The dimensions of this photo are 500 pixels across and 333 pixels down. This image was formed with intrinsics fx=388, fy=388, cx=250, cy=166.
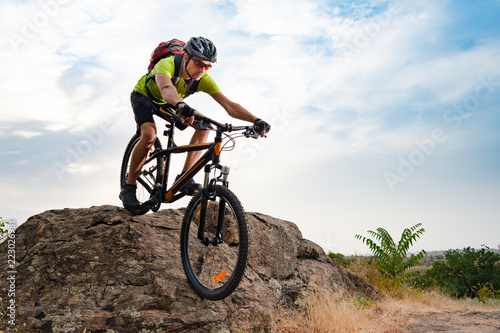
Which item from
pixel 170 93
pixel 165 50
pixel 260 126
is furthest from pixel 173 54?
pixel 260 126

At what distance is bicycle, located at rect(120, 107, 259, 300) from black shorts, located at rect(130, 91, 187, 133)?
97 millimetres

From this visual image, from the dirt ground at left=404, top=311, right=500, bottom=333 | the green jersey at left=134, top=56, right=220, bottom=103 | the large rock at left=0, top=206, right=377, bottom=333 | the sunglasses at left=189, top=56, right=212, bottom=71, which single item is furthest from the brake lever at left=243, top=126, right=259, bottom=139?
the dirt ground at left=404, top=311, right=500, bottom=333

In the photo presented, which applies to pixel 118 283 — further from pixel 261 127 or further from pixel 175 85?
pixel 175 85

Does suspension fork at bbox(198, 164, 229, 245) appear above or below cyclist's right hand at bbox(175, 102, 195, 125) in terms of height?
below

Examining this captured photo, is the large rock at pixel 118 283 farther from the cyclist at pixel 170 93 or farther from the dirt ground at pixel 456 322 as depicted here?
the dirt ground at pixel 456 322

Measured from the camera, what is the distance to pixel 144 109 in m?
5.61

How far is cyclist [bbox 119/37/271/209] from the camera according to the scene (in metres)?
4.97

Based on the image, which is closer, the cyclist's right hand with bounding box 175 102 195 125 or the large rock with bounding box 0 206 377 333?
the large rock with bounding box 0 206 377 333

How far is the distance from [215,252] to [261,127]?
1732 millimetres

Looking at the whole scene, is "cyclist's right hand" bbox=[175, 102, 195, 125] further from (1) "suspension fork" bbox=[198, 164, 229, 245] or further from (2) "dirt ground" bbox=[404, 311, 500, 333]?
(2) "dirt ground" bbox=[404, 311, 500, 333]

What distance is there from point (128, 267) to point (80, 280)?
0.54 m

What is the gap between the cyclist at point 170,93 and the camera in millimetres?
4973

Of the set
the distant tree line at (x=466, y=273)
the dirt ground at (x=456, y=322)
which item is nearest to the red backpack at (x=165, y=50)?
the dirt ground at (x=456, y=322)

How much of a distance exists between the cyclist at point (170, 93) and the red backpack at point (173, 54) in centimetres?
4
